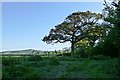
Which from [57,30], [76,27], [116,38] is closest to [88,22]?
[76,27]

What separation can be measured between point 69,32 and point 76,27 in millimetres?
1190

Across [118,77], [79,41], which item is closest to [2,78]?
[118,77]

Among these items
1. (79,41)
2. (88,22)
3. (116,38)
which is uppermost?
(88,22)

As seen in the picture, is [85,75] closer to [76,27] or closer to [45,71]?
[45,71]

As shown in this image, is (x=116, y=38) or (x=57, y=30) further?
(x=57, y=30)

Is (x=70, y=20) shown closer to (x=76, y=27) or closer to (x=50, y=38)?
(x=76, y=27)

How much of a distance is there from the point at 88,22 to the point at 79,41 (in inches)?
146

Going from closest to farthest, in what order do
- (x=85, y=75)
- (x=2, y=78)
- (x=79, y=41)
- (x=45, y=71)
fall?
(x=2, y=78) < (x=85, y=75) < (x=45, y=71) < (x=79, y=41)

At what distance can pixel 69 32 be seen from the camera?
39.8 meters

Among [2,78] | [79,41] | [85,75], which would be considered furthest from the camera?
[79,41]

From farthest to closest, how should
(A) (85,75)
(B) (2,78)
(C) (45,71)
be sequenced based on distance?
1. (C) (45,71)
2. (A) (85,75)
3. (B) (2,78)

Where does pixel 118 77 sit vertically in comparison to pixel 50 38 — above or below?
below

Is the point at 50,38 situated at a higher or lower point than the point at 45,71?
higher

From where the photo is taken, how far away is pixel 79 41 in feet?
126
